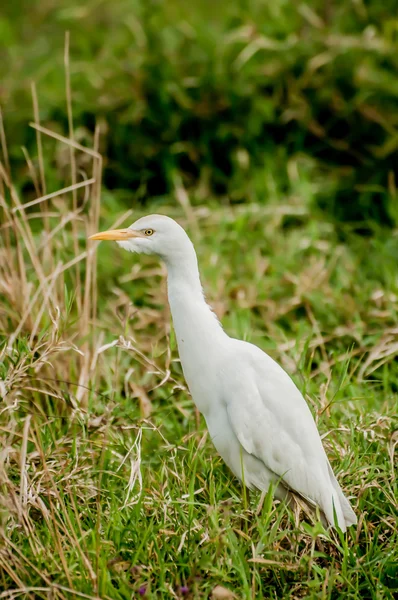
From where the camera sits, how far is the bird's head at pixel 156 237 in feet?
8.05

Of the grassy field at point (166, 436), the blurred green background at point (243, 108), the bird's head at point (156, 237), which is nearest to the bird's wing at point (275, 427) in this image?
the grassy field at point (166, 436)

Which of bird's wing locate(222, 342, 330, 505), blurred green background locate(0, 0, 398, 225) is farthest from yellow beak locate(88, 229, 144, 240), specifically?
blurred green background locate(0, 0, 398, 225)

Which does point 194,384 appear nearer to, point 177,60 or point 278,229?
point 278,229

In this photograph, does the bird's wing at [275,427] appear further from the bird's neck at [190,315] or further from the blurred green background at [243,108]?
the blurred green background at [243,108]

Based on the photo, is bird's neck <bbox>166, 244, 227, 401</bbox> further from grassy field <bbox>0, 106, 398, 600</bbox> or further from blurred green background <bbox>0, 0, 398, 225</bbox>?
blurred green background <bbox>0, 0, 398, 225</bbox>

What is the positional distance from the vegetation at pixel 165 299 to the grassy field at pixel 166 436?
0.04ft

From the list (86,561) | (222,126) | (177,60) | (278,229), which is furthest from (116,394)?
(177,60)

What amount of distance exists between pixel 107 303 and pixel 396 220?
5.17ft

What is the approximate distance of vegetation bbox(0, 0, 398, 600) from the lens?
2.28m

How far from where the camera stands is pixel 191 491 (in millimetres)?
2385

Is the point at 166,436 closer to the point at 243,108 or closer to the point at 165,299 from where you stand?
the point at 165,299

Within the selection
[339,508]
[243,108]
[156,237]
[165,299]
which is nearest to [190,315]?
[156,237]

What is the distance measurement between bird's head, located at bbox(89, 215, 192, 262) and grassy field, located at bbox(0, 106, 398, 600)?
321mm

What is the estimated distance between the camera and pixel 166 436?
3068mm
